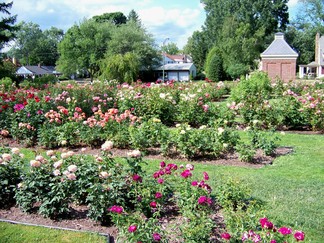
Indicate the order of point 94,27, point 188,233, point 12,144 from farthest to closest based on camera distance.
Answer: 1. point 94,27
2. point 12,144
3. point 188,233

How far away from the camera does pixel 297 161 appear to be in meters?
6.50

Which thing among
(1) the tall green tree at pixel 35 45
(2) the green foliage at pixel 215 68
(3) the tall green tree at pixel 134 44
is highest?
(1) the tall green tree at pixel 35 45

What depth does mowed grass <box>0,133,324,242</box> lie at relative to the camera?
382 cm

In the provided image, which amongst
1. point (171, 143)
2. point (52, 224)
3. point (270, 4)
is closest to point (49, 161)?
point (52, 224)

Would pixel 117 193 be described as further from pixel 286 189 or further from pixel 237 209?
pixel 286 189

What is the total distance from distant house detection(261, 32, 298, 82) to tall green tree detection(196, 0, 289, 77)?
49.5 inches

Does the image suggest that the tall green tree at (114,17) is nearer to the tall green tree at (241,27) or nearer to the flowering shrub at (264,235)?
the tall green tree at (241,27)

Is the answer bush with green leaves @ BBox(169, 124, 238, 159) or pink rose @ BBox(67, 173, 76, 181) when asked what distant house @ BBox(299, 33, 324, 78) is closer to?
bush with green leaves @ BBox(169, 124, 238, 159)

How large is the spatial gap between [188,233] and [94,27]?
145 feet

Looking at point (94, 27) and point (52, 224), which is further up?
point (94, 27)

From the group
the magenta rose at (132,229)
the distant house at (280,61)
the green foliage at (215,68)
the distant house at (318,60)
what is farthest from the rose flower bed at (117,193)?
the distant house at (318,60)

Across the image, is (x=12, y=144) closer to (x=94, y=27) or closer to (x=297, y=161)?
(x=297, y=161)

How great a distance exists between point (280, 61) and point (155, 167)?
32.9m

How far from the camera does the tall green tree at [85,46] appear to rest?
141ft
